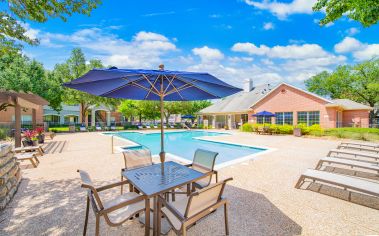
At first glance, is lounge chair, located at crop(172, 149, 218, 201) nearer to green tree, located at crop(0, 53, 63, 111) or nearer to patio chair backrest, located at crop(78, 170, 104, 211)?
patio chair backrest, located at crop(78, 170, 104, 211)

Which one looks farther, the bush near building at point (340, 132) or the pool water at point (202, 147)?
the bush near building at point (340, 132)

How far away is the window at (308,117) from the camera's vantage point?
750 inches

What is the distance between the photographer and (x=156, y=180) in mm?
3172

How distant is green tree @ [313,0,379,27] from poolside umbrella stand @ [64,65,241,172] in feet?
17.2

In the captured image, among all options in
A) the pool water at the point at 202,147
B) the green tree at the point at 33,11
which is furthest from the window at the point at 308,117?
the green tree at the point at 33,11

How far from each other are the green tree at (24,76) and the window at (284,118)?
1106 inches

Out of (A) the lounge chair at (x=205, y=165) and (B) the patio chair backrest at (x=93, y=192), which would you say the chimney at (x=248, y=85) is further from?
(B) the patio chair backrest at (x=93, y=192)

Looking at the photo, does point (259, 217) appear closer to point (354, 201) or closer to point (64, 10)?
point (354, 201)

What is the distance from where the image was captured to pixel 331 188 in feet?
15.8

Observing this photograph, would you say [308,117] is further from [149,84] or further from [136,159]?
[136,159]

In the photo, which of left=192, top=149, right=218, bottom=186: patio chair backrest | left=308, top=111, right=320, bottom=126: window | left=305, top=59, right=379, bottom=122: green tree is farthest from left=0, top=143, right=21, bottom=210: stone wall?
left=305, top=59, right=379, bottom=122: green tree

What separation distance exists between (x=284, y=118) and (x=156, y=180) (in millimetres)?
22102

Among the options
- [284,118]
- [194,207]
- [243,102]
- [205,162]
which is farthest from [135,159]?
[243,102]

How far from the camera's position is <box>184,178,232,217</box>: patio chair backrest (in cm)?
235
